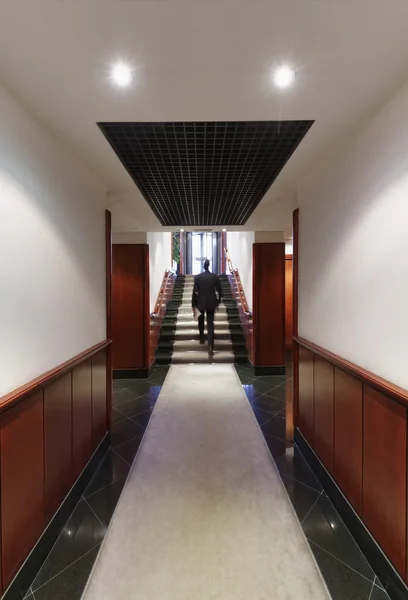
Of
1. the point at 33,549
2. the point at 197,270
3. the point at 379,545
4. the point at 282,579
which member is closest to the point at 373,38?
the point at 379,545

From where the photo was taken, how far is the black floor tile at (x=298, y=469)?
229cm

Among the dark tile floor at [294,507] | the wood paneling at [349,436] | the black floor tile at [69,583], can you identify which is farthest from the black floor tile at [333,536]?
the black floor tile at [69,583]

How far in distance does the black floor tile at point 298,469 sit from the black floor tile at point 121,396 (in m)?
2.29

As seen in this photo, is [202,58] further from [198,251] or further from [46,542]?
[198,251]

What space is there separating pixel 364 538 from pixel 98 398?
2.22 m

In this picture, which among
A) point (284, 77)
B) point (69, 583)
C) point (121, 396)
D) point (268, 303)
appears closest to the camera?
point (284, 77)

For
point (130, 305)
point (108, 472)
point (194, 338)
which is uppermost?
point (130, 305)

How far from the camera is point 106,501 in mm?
2096

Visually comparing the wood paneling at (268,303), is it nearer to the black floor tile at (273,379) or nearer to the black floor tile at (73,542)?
the black floor tile at (273,379)

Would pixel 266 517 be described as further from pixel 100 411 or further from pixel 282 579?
pixel 100 411

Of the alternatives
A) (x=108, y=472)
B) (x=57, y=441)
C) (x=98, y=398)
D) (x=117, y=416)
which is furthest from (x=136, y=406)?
(x=57, y=441)

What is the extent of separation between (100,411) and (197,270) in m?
11.5

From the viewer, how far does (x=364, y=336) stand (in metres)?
1.74

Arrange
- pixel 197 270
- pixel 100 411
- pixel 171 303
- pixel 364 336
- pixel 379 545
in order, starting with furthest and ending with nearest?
pixel 197 270 → pixel 171 303 → pixel 100 411 → pixel 364 336 → pixel 379 545
